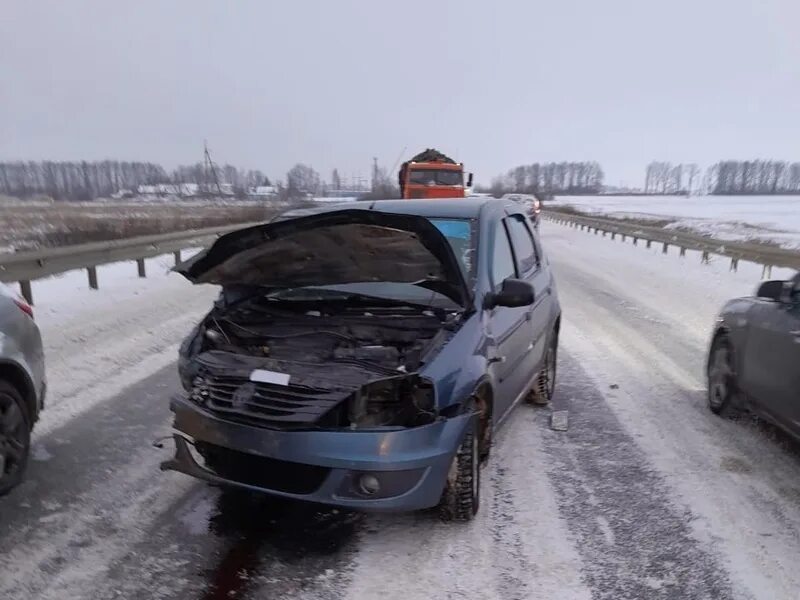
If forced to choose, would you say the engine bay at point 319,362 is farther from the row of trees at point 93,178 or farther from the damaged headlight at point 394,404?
the row of trees at point 93,178

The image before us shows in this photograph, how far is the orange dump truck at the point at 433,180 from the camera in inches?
902

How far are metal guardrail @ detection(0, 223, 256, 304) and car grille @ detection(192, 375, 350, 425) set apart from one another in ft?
22.1

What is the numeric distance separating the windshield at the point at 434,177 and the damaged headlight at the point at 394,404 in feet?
67.5

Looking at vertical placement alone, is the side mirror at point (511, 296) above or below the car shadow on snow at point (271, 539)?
above

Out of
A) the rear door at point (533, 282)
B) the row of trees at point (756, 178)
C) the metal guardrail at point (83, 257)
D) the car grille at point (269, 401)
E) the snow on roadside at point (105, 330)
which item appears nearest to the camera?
the car grille at point (269, 401)

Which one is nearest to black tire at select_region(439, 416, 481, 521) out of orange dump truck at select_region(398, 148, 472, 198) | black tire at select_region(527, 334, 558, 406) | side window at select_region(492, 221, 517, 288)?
side window at select_region(492, 221, 517, 288)

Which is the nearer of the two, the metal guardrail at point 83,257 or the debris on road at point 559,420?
the debris on road at point 559,420

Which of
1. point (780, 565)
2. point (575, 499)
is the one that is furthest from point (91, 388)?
point (780, 565)

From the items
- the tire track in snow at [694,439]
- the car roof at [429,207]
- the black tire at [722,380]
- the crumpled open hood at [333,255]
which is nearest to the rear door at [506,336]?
the car roof at [429,207]

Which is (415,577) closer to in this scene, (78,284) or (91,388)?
(91,388)

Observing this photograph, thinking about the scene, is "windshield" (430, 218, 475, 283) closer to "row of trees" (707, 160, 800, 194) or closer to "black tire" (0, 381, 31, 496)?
"black tire" (0, 381, 31, 496)

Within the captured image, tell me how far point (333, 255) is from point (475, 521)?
1.87 m

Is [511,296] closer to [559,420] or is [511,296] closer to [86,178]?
[559,420]

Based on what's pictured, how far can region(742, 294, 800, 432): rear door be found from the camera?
4289 millimetres
